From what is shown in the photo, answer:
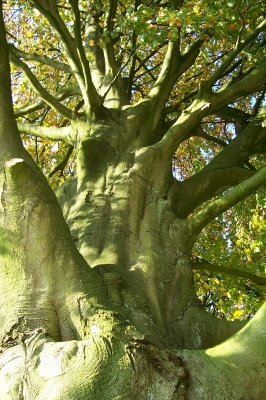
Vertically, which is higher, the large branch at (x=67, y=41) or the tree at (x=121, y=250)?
the large branch at (x=67, y=41)

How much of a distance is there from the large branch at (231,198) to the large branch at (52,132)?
1951 mm

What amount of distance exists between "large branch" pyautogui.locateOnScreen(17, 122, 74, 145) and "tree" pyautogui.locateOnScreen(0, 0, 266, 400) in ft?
0.07

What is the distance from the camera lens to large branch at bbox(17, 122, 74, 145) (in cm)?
527

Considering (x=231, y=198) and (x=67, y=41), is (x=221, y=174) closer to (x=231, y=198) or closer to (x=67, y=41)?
(x=231, y=198)

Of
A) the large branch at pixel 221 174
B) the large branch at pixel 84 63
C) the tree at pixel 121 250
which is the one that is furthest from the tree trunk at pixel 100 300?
the large branch at pixel 84 63

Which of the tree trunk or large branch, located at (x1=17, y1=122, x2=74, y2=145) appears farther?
large branch, located at (x1=17, y1=122, x2=74, y2=145)

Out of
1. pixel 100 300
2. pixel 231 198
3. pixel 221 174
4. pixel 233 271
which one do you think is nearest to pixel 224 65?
pixel 221 174

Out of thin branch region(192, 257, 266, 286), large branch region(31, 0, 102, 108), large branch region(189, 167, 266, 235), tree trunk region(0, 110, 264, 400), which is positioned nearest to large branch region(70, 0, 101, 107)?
large branch region(31, 0, 102, 108)

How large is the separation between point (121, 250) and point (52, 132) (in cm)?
227

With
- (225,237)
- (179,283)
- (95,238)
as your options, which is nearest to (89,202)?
(95,238)

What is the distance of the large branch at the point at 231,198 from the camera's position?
12.2 ft

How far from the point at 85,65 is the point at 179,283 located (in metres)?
2.17

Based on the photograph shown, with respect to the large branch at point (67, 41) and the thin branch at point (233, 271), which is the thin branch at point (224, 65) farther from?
the thin branch at point (233, 271)

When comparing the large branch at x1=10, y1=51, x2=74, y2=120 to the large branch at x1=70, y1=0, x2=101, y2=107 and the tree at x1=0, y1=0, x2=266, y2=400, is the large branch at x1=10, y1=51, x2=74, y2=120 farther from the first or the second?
the large branch at x1=70, y1=0, x2=101, y2=107
